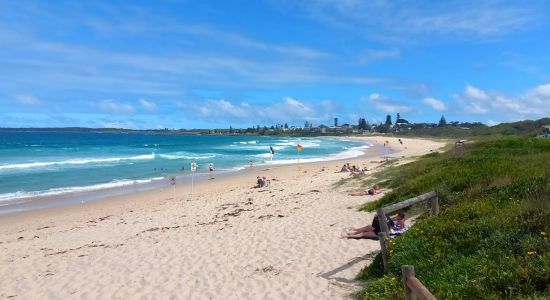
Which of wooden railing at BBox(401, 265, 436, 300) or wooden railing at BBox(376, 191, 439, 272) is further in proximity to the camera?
wooden railing at BBox(376, 191, 439, 272)

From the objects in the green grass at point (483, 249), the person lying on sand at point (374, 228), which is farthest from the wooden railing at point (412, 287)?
the person lying on sand at point (374, 228)

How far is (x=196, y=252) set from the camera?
990 centimetres

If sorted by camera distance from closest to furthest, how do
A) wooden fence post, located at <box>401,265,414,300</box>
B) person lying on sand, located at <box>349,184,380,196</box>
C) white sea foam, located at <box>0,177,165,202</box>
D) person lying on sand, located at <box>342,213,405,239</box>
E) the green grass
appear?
wooden fence post, located at <box>401,265,414,300</box>, the green grass, person lying on sand, located at <box>342,213,405,239</box>, person lying on sand, located at <box>349,184,380,196</box>, white sea foam, located at <box>0,177,165,202</box>

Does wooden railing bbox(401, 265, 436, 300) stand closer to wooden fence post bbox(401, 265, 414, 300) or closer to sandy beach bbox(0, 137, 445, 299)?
wooden fence post bbox(401, 265, 414, 300)

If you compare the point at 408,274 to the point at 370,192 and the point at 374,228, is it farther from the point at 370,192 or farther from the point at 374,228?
the point at 370,192

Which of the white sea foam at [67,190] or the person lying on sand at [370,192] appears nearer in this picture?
the person lying on sand at [370,192]

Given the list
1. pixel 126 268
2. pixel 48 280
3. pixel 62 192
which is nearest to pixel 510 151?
pixel 126 268

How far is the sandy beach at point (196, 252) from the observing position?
25.0 ft

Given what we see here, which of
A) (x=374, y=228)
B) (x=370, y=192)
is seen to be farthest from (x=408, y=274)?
(x=370, y=192)

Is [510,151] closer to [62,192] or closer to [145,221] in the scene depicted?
[145,221]

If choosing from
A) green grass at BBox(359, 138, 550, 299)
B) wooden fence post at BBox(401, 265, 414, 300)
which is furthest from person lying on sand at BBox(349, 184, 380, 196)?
wooden fence post at BBox(401, 265, 414, 300)

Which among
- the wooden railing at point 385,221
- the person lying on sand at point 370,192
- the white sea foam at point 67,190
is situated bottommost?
the white sea foam at point 67,190

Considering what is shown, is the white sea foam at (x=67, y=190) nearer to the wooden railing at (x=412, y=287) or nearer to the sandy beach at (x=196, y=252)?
the sandy beach at (x=196, y=252)

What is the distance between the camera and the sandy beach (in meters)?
7.61
